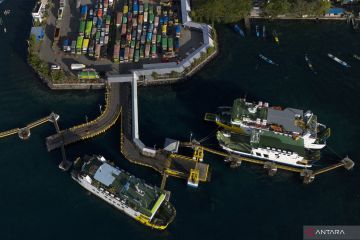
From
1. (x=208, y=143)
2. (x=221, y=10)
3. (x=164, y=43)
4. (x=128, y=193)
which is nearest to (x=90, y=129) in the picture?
(x=128, y=193)

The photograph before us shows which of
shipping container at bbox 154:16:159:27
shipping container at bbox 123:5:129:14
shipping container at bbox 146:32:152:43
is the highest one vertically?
shipping container at bbox 123:5:129:14

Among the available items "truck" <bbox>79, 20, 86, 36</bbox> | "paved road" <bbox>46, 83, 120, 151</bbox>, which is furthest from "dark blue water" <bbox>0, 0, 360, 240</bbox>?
"truck" <bbox>79, 20, 86, 36</bbox>

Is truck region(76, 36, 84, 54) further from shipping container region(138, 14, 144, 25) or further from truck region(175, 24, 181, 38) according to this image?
truck region(175, 24, 181, 38)

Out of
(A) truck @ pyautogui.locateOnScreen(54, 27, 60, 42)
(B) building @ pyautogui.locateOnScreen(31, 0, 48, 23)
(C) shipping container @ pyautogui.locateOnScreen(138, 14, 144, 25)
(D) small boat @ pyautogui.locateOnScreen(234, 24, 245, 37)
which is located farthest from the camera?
(D) small boat @ pyautogui.locateOnScreen(234, 24, 245, 37)

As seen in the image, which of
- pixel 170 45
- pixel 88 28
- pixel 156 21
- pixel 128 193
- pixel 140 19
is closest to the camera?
pixel 128 193

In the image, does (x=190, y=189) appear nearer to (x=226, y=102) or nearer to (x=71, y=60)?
(x=226, y=102)

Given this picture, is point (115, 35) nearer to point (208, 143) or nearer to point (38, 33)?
point (38, 33)
